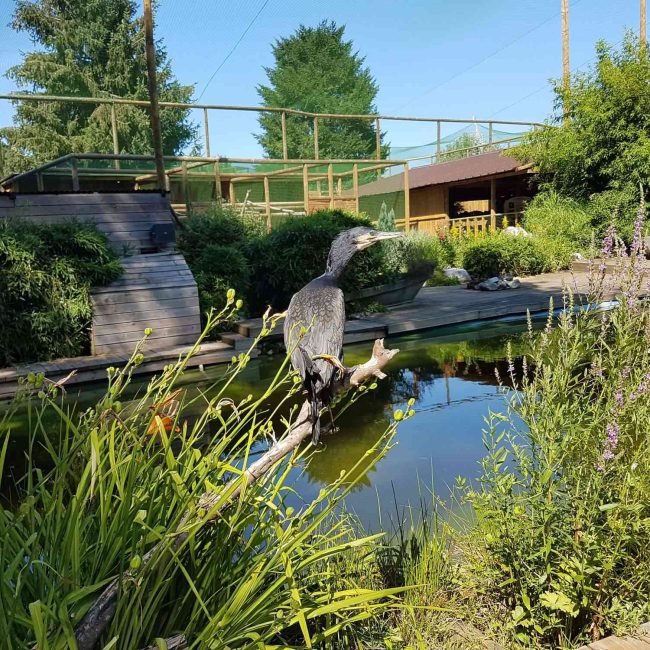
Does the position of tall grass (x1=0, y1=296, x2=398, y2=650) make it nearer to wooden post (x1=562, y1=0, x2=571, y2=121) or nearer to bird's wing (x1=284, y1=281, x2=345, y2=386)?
bird's wing (x1=284, y1=281, x2=345, y2=386)

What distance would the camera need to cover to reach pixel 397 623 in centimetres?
203

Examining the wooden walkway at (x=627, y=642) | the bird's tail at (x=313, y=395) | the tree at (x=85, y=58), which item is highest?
the tree at (x=85, y=58)

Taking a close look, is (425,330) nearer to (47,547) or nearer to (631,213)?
(47,547)

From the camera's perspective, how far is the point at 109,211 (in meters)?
9.68

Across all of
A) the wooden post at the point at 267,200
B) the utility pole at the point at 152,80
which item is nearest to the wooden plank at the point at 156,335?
the utility pole at the point at 152,80

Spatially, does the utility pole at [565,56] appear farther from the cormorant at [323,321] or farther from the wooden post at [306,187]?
the cormorant at [323,321]

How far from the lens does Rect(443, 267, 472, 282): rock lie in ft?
46.4

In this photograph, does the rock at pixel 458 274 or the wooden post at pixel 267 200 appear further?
the rock at pixel 458 274

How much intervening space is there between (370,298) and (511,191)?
16.6m

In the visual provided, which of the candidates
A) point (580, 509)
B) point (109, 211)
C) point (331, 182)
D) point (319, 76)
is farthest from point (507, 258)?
point (319, 76)

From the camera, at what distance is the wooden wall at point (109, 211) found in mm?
8992

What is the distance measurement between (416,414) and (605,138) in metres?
14.1

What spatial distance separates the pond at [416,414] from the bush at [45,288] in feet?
3.62

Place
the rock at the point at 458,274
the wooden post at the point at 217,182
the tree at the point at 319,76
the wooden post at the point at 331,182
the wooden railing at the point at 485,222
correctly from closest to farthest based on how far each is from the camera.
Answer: the wooden post at the point at 217,182 < the rock at the point at 458,274 < the wooden post at the point at 331,182 < the wooden railing at the point at 485,222 < the tree at the point at 319,76
